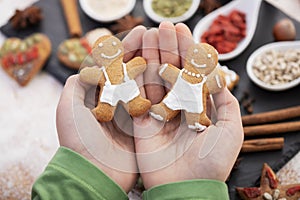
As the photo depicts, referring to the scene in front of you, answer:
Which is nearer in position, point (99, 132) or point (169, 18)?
point (99, 132)

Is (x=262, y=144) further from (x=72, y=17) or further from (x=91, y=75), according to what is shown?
(x=72, y=17)

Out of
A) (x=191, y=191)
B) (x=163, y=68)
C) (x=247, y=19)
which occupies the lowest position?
(x=247, y=19)

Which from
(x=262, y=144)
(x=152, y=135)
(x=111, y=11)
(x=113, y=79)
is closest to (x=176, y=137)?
(x=152, y=135)

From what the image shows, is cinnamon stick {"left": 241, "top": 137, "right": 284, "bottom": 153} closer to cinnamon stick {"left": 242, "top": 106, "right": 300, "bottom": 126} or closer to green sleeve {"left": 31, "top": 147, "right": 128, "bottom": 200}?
cinnamon stick {"left": 242, "top": 106, "right": 300, "bottom": 126}

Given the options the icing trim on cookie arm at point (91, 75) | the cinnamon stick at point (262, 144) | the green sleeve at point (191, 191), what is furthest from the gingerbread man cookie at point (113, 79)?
the cinnamon stick at point (262, 144)

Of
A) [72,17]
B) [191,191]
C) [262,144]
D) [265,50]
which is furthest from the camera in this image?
[72,17]

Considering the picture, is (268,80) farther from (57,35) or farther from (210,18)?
(57,35)

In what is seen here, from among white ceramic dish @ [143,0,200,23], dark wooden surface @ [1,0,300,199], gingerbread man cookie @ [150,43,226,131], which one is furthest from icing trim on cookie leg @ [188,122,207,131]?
white ceramic dish @ [143,0,200,23]

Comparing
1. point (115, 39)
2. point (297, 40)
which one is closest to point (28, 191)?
point (115, 39)
